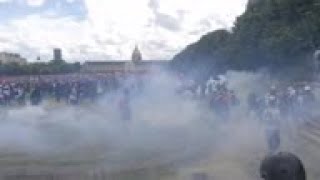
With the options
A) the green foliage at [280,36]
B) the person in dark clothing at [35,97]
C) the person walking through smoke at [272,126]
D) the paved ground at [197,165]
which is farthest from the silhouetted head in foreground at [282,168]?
the person in dark clothing at [35,97]

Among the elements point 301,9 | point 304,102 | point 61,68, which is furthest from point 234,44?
point 61,68

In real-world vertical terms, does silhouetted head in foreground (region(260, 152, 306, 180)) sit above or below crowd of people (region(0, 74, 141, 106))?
above

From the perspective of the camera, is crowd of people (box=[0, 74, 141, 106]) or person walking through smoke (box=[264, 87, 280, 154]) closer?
person walking through smoke (box=[264, 87, 280, 154])

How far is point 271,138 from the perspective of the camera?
16.2 m

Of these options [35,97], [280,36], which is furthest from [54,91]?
[280,36]

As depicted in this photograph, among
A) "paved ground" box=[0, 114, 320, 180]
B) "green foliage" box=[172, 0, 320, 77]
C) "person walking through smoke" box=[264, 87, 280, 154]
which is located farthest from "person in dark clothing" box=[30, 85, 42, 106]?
"person walking through smoke" box=[264, 87, 280, 154]

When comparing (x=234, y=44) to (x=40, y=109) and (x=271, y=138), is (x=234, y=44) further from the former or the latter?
(x=271, y=138)

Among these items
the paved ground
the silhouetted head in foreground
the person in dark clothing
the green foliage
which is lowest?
the paved ground

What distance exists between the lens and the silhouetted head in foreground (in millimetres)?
3203

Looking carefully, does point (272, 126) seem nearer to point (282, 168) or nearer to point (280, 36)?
point (282, 168)

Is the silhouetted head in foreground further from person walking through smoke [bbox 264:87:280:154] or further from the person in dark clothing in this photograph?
the person in dark clothing

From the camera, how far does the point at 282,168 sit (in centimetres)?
320

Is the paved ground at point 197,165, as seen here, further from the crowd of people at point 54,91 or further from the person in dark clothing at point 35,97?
the person in dark clothing at point 35,97

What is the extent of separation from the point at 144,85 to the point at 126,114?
81.4ft
